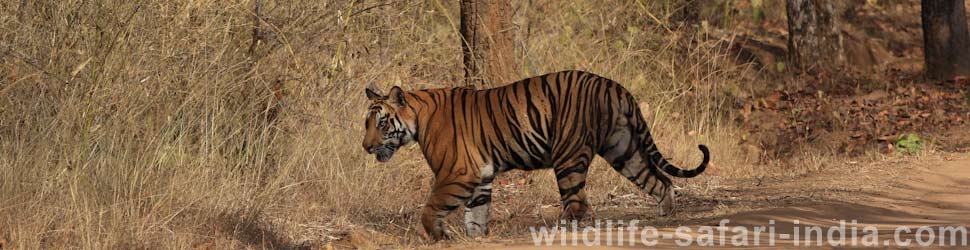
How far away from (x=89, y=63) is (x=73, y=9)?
16.2 inches

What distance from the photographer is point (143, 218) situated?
24.8 feet

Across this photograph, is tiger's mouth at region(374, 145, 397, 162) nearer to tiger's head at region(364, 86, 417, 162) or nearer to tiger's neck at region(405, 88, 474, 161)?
tiger's head at region(364, 86, 417, 162)

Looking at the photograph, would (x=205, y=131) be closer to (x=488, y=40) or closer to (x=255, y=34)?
(x=255, y=34)

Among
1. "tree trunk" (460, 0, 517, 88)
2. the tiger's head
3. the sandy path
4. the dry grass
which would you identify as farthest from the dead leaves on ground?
the tiger's head

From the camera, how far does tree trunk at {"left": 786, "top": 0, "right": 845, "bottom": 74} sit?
1650 centimetres

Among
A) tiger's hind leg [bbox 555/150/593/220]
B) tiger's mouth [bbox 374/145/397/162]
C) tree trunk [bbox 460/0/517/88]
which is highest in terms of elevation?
tree trunk [bbox 460/0/517/88]

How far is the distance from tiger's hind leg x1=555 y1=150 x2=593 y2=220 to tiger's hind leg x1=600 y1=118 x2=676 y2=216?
22 cm

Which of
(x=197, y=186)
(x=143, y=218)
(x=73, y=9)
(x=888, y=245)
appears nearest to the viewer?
(x=888, y=245)

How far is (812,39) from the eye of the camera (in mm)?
16578

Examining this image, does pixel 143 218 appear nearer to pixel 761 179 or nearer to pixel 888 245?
pixel 888 245

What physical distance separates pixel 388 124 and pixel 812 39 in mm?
9683

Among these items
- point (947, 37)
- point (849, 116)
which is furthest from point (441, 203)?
point (947, 37)

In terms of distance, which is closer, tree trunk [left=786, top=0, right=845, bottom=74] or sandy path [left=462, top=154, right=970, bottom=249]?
sandy path [left=462, top=154, right=970, bottom=249]

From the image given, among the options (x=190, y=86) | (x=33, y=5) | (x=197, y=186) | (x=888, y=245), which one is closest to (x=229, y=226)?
(x=197, y=186)
